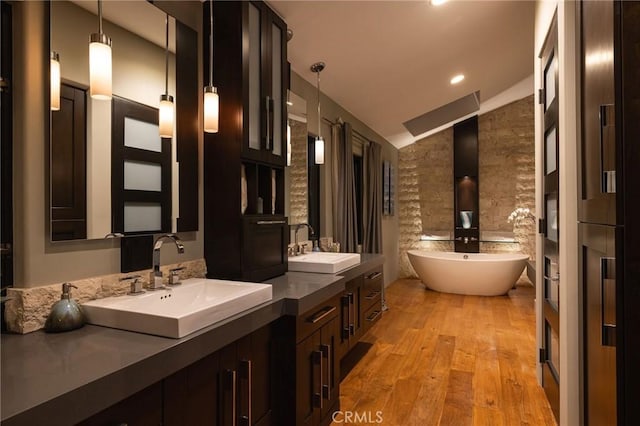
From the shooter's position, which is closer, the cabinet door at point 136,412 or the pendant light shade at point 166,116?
the cabinet door at point 136,412

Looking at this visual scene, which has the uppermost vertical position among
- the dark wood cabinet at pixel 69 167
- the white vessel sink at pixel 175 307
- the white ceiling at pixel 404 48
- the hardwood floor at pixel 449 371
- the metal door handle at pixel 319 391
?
the white ceiling at pixel 404 48

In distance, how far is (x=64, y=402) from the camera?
82cm

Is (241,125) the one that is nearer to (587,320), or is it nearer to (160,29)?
(160,29)

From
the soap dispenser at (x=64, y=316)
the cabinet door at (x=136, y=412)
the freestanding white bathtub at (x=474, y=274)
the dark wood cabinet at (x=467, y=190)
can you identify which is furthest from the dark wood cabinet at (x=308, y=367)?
the dark wood cabinet at (x=467, y=190)

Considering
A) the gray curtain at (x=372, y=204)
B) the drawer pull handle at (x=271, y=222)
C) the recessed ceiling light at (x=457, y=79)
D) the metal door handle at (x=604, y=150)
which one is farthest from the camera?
the gray curtain at (x=372, y=204)

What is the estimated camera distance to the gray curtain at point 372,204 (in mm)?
5031

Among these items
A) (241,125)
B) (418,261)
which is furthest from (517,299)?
(241,125)

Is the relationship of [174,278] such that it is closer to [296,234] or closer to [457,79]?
[296,234]

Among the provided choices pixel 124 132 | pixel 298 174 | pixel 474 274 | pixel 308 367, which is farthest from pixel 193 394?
pixel 474 274

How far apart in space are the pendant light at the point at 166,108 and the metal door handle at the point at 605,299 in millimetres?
1917

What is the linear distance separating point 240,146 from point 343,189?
7.10ft

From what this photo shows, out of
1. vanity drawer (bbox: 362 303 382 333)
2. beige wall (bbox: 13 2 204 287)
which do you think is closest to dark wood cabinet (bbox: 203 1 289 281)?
beige wall (bbox: 13 2 204 287)

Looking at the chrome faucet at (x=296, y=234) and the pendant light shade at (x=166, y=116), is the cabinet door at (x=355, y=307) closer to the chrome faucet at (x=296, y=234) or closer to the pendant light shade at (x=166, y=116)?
the chrome faucet at (x=296, y=234)

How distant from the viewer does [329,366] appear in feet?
7.10
